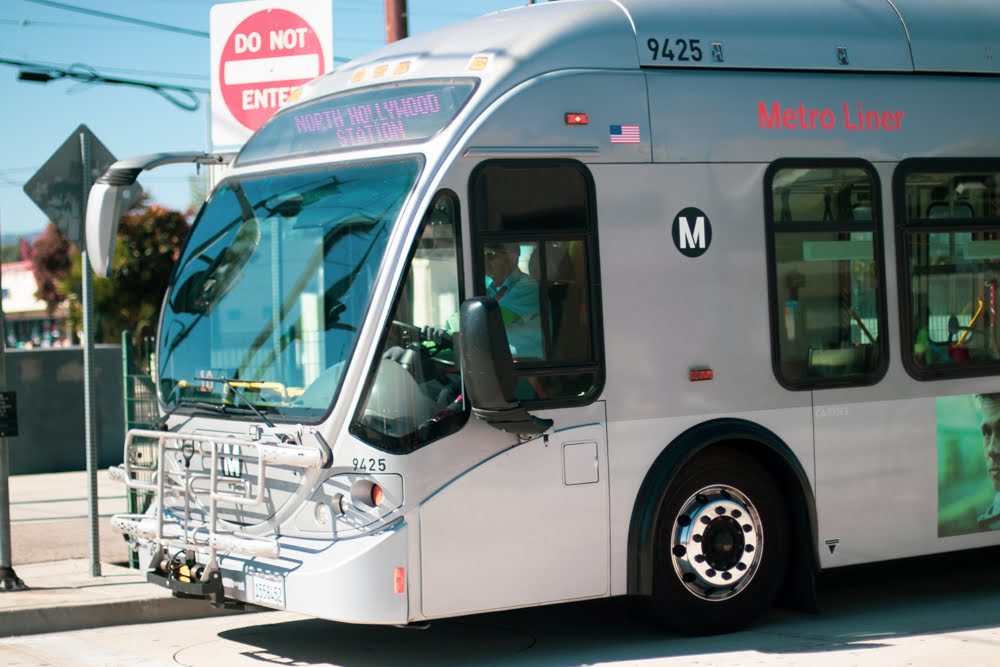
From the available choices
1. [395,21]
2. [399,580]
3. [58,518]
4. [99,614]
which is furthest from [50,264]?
[399,580]

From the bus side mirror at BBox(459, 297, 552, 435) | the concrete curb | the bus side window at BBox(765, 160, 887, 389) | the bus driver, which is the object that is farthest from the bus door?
the concrete curb

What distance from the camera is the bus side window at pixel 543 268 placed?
7.35 m

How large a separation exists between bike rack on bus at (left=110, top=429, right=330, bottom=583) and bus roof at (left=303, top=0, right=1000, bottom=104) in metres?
2.17

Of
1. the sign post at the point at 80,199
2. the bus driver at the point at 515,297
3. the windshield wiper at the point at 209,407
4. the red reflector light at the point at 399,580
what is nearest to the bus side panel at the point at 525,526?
the red reflector light at the point at 399,580

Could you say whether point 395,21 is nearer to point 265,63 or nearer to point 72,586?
point 265,63

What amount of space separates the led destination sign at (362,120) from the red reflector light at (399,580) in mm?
2215

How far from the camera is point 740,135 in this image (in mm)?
8109

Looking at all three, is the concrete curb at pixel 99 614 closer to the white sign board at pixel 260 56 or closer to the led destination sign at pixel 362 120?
the led destination sign at pixel 362 120

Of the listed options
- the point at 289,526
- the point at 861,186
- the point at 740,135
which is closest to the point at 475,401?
the point at 289,526

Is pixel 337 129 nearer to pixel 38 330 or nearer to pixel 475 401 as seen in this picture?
pixel 475 401

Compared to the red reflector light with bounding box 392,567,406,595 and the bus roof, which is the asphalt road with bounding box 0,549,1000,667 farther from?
the bus roof

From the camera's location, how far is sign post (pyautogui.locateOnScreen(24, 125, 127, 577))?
10148 millimetres

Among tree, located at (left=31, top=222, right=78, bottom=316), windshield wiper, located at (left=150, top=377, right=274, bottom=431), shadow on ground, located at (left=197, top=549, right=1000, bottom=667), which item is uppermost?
tree, located at (left=31, top=222, right=78, bottom=316)

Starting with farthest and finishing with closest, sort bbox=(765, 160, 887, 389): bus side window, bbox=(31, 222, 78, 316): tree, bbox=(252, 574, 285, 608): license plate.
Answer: bbox=(31, 222, 78, 316): tree
bbox=(765, 160, 887, 389): bus side window
bbox=(252, 574, 285, 608): license plate
